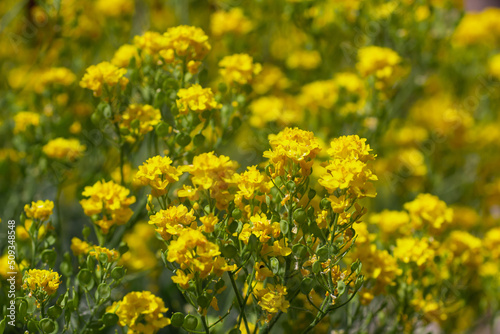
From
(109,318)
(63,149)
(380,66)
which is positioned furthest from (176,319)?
(380,66)

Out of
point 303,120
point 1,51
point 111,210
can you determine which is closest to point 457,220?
point 303,120

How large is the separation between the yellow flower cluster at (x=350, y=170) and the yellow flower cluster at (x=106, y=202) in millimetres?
439

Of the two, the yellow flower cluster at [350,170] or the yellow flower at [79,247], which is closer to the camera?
the yellow flower cluster at [350,170]

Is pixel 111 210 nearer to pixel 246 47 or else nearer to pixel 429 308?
pixel 429 308

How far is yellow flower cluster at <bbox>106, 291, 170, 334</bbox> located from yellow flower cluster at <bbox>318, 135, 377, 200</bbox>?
40 centimetres

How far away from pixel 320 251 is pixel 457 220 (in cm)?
130

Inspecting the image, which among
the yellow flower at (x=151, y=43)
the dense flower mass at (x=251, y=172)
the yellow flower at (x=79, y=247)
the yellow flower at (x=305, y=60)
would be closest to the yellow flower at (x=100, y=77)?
the dense flower mass at (x=251, y=172)

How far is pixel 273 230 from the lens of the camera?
943mm

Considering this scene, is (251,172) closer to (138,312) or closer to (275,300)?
(275,300)

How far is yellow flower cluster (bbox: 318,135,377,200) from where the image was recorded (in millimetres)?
919

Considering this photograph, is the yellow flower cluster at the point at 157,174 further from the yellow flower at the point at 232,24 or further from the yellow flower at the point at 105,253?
the yellow flower at the point at 232,24

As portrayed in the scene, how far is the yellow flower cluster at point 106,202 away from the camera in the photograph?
111 cm

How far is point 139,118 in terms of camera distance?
126 centimetres

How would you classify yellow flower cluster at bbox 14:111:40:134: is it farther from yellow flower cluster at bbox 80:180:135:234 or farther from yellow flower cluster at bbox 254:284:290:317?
yellow flower cluster at bbox 254:284:290:317
